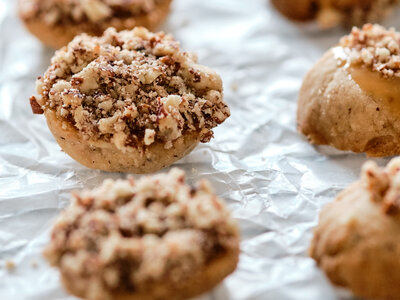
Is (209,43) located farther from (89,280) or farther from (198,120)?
(89,280)

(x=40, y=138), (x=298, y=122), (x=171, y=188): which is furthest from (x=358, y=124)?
(x=40, y=138)

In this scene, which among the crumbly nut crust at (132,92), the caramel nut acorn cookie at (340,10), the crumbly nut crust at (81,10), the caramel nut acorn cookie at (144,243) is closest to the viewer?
the caramel nut acorn cookie at (144,243)

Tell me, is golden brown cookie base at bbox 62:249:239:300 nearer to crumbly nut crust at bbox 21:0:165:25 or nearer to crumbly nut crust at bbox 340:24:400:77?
crumbly nut crust at bbox 340:24:400:77

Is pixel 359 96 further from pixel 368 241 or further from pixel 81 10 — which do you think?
pixel 81 10

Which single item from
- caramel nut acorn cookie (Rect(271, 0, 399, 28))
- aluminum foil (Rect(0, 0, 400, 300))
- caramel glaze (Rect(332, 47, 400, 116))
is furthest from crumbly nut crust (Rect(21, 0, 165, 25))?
caramel glaze (Rect(332, 47, 400, 116))

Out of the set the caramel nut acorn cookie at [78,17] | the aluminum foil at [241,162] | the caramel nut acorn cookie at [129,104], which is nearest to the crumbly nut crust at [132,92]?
the caramel nut acorn cookie at [129,104]

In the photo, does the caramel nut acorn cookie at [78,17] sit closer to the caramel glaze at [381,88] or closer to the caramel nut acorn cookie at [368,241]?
the caramel glaze at [381,88]

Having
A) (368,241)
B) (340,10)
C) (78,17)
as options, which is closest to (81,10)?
(78,17)
